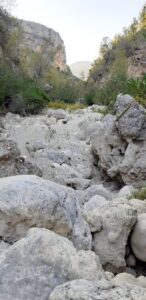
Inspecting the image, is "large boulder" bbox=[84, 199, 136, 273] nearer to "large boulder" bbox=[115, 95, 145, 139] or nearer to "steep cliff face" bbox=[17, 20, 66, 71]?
"large boulder" bbox=[115, 95, 145, 139]

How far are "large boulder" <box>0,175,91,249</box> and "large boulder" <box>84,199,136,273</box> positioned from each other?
0.43 metres

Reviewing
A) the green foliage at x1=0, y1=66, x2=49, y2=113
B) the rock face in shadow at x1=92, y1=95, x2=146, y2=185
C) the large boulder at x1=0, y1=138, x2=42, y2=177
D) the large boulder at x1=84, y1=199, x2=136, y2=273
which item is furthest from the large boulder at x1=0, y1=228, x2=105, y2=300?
the green foliage at x1=0, y1=66, x2=49, y2=113

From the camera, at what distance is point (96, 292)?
2094 millimetres

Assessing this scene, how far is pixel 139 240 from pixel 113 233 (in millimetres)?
264

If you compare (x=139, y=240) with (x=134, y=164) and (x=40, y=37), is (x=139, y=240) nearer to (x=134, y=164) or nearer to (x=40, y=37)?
(x=134, y=164)

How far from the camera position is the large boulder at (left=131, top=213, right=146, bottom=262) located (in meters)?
4.04

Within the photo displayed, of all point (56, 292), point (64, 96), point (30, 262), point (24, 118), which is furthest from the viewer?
point (64, 96)

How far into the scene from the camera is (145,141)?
29.1ft

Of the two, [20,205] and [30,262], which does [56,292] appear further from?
[20,205]

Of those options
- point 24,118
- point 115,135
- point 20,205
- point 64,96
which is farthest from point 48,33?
point 20,205

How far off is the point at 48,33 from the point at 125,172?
64.9m

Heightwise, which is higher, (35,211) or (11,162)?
(35,211)

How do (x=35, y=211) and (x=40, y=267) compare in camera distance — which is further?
(x=35, y=211)

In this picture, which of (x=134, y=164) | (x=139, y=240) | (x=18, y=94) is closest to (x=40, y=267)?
(x=139, y=240)
